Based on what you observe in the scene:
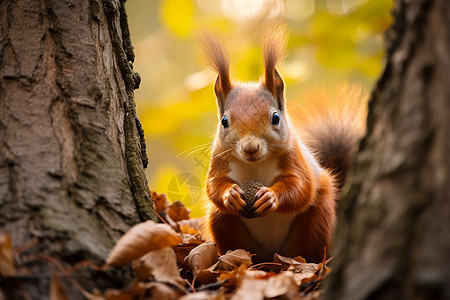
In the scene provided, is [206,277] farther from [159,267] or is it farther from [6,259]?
[6,259]

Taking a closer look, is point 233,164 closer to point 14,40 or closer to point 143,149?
point 143,149

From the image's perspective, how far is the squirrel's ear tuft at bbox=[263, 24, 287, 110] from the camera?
6.41 feet

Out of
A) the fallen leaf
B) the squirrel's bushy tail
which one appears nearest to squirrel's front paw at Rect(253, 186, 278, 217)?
the fallen leaf

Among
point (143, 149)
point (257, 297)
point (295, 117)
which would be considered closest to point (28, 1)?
point (143, 149)

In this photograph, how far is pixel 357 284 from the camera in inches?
31.5

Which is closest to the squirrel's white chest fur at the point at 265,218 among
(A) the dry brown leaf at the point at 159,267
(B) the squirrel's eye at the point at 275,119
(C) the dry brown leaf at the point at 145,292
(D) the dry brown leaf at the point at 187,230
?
(B) the squirrel's eye at the point at 275,119

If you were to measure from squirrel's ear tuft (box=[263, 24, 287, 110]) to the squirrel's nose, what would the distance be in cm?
36

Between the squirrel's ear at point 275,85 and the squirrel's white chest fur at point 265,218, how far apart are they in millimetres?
289

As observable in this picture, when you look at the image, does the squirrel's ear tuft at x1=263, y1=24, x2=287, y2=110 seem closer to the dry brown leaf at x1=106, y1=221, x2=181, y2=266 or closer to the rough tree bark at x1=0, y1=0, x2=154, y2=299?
the rough tree bark at x1=0, y1=0, x2=154, y2=299

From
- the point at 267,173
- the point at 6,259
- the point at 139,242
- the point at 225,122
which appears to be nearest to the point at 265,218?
the point at 267,173

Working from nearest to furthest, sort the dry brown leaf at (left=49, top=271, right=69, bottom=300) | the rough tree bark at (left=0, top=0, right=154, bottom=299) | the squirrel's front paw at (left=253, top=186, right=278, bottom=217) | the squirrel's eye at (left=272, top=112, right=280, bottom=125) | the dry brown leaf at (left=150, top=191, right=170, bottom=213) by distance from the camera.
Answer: the dry brown leaf at (left=49, top=271, right=69, bottom=300), the rough tree bark at (left=0, top=0, right=154, bottom=299), the squirrel's front paw at (left=253, top=186, right=278, bottom=217), the squirrel's eye at (left=272, top=112, right=280, bottom=125), the dry brown leaf at (left=150, top=191, right=170, bottom=213)

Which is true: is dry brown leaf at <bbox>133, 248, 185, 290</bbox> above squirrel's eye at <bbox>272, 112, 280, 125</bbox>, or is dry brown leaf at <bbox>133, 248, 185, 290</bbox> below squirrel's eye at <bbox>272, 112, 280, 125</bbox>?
below

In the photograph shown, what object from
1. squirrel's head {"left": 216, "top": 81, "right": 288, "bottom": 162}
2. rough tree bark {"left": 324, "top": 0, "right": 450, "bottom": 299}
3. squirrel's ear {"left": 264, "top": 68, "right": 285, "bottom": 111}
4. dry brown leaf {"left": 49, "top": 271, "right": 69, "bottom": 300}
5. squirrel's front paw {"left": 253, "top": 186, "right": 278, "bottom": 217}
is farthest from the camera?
squirrel's ear {"left": 264, "top": 68, "right": 285, "bottom": 111}

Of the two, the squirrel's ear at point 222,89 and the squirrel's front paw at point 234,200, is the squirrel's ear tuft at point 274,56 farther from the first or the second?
the squirrel's front paw at point 234,200
